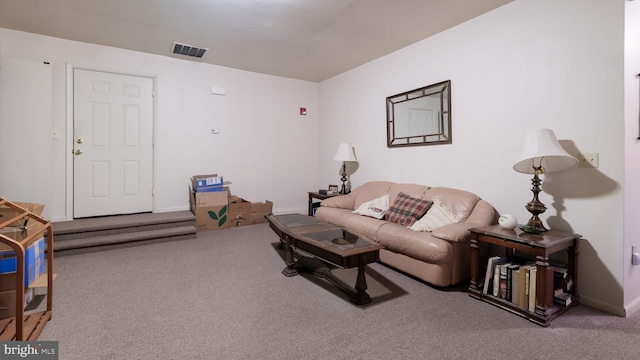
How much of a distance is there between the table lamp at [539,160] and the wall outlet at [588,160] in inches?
3.8

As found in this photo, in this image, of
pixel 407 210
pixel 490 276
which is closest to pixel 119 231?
pixel 407 210

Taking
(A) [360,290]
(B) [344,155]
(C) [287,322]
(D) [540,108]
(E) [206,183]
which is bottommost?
(C) [287,322]

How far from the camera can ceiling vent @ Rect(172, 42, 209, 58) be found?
4043 millimetres

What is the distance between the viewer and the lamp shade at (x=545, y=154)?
86.1 inches

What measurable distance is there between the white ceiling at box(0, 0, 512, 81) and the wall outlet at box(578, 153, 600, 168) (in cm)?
157

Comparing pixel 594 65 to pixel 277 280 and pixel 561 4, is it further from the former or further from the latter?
pixel 277 280

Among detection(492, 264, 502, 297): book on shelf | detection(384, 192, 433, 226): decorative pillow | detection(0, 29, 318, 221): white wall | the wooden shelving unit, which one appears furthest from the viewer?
detection(0, 29, 318, 221): white wall

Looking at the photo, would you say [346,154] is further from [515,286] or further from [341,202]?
[515,286]

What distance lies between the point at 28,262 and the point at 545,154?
3696 mm

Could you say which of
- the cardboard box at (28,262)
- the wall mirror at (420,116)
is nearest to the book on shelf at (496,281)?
the wall mirror at (420,116)

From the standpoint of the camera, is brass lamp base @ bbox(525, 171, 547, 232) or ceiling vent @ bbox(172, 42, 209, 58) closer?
brass lamp base @ bbox(525, 171, 547, 232)

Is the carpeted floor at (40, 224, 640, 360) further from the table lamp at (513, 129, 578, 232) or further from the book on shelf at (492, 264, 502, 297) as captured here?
the table lamp at (513, 129, 578, 232)

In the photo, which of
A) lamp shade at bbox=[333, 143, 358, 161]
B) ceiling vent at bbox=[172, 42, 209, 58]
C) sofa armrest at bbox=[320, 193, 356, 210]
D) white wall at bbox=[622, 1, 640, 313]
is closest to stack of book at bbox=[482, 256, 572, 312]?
white wall at bbox=[622, 1, 640, 313]

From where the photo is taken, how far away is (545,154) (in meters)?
2.17
